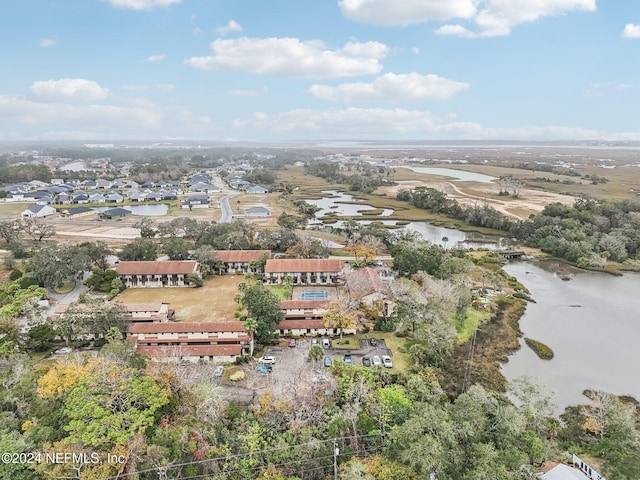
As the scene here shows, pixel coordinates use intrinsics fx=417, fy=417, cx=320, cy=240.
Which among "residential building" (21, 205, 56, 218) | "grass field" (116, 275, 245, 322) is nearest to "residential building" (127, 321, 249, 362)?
"grass field" (116, 275, 245, 322)

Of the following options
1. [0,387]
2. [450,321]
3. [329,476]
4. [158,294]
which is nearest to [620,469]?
[329,476]

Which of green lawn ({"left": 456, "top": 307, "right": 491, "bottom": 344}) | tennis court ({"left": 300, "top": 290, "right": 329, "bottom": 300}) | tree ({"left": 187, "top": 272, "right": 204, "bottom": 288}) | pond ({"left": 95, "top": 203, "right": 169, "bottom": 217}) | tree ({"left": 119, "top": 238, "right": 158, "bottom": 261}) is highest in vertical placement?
tree ({"left": 119, "top": 238, "right": 158, "bottom": 261})

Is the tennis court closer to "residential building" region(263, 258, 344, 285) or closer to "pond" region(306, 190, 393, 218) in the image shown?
"residential building" region(263, 258, 344, 285)

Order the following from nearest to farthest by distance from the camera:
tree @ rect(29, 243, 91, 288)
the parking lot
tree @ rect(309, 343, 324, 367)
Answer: the parking lot → tree @ rect(309, 343, 324, 367) → tree @ rect(29, 243, 91, 288)

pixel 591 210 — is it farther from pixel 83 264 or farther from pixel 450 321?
pixel 83 264

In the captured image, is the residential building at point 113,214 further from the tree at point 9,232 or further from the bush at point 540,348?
the bush at point 540,348

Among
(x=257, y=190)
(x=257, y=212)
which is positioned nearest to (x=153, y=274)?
(x=257, y=212)

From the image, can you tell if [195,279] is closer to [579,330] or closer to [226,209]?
[579,330]

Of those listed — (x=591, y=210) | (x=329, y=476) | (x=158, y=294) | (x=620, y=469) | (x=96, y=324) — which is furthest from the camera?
(x=591, y=210)
